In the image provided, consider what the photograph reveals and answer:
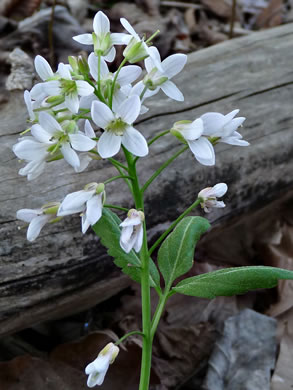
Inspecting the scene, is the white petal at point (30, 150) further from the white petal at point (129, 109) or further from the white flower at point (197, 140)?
the white flower at point (197, 140)

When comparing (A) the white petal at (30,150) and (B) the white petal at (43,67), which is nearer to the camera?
(A) the white petal at (30,150)

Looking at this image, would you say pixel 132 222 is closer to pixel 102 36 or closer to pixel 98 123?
pixel 98 123

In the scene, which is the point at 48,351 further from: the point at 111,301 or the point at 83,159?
the point at 83,159

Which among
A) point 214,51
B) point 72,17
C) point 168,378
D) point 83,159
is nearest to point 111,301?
point 168,378

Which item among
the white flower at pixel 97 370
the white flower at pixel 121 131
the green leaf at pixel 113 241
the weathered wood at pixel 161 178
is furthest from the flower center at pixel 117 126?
the weathered wood at pixel 161 178

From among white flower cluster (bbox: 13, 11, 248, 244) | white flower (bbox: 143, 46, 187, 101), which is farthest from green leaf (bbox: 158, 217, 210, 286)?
white flower (bbox: 143, 46, 187, 101)

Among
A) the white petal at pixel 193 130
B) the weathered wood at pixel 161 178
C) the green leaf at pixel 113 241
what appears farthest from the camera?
the weathered wood at pixel 161 178
